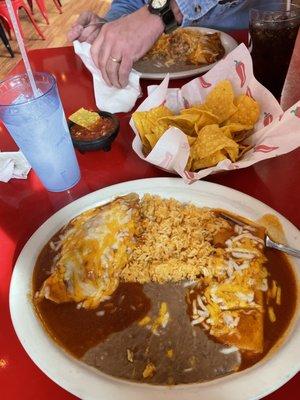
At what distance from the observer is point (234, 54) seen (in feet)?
4.31

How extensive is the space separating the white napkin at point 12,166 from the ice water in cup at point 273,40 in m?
0.90

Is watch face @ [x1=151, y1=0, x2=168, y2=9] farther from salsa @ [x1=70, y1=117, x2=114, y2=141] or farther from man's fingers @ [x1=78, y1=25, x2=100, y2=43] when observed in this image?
salsa @ [x1=70, y1=117, x2=114, y2=141]

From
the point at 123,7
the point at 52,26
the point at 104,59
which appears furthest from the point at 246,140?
the point at 52,26

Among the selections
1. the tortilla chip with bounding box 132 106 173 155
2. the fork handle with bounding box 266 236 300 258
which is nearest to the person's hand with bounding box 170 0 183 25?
the tortilla chip with bounding box 132 106 173 155

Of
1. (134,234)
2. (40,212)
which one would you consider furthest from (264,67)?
(40,212)

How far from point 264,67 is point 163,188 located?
2.09 ft

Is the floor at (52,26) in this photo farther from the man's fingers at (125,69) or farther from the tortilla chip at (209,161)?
the tortilla chip at (209,161)

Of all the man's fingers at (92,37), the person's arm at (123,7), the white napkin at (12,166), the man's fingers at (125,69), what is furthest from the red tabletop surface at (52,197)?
the person's arm at (123,7)

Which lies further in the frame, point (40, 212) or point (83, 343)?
point (40, 212)

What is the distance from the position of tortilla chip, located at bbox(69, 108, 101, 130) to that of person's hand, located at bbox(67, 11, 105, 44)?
0.46 metres

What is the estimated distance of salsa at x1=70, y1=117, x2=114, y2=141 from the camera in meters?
1.31

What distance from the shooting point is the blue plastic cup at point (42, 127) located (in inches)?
40.4

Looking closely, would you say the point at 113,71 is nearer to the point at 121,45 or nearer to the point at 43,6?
the point at 121,45

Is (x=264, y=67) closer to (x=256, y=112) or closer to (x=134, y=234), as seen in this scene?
(x=256, y=112)
